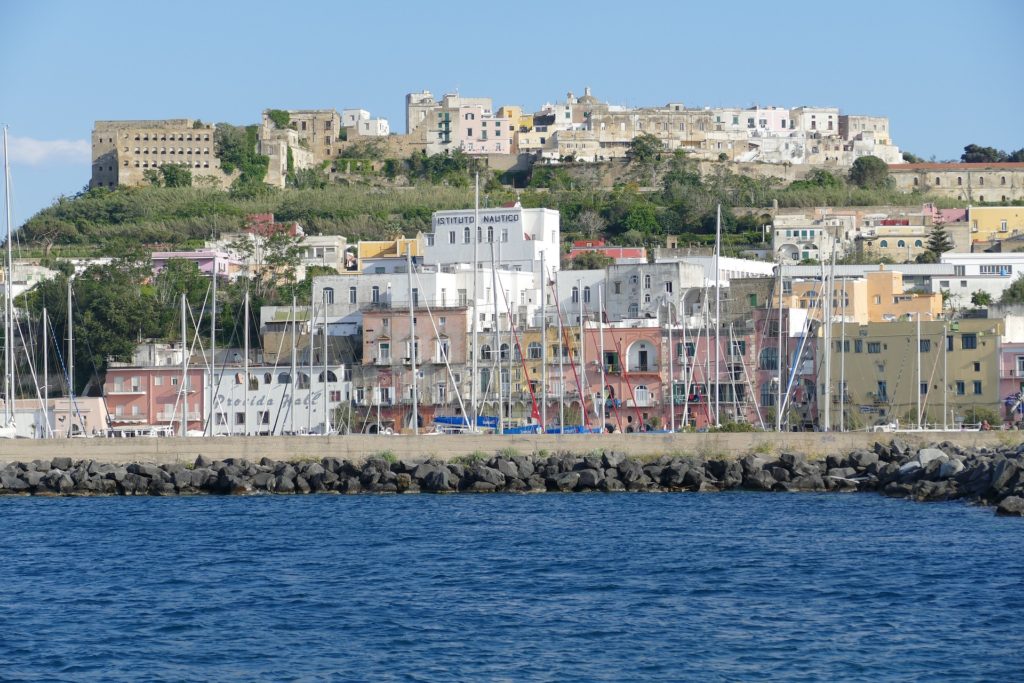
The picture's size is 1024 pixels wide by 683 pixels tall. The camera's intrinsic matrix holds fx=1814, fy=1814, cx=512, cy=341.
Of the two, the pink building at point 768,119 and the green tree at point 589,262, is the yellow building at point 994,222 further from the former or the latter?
the pink building at point 768,119

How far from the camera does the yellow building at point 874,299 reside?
62625mm

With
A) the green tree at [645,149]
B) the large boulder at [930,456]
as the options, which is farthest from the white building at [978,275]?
the green tree at [645,149]

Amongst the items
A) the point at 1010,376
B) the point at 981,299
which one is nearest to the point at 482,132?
the point at 981,299

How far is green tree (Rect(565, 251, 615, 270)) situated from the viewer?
77.8 metres

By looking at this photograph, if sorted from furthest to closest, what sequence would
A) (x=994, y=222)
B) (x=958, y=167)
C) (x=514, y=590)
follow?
(x=958, y=167) → (x=994, y=222) → (x=514, y=590)

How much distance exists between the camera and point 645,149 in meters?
124

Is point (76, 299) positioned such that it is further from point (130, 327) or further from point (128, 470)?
point (128, 470)

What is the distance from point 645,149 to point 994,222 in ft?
106

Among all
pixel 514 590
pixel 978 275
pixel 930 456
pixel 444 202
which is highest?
pixel 444 202

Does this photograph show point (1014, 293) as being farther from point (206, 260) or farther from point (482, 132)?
point (482, 132)

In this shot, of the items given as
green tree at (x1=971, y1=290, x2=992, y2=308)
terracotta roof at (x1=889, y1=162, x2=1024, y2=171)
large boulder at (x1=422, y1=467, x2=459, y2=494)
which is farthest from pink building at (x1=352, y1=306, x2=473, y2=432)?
terracotta roof at (x1=889, y1=162, x2=1024, y2=171)

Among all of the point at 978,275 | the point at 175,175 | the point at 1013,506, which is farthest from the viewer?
the point at 175,175

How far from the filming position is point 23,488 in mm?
42375

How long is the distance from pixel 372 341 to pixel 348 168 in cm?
7010
